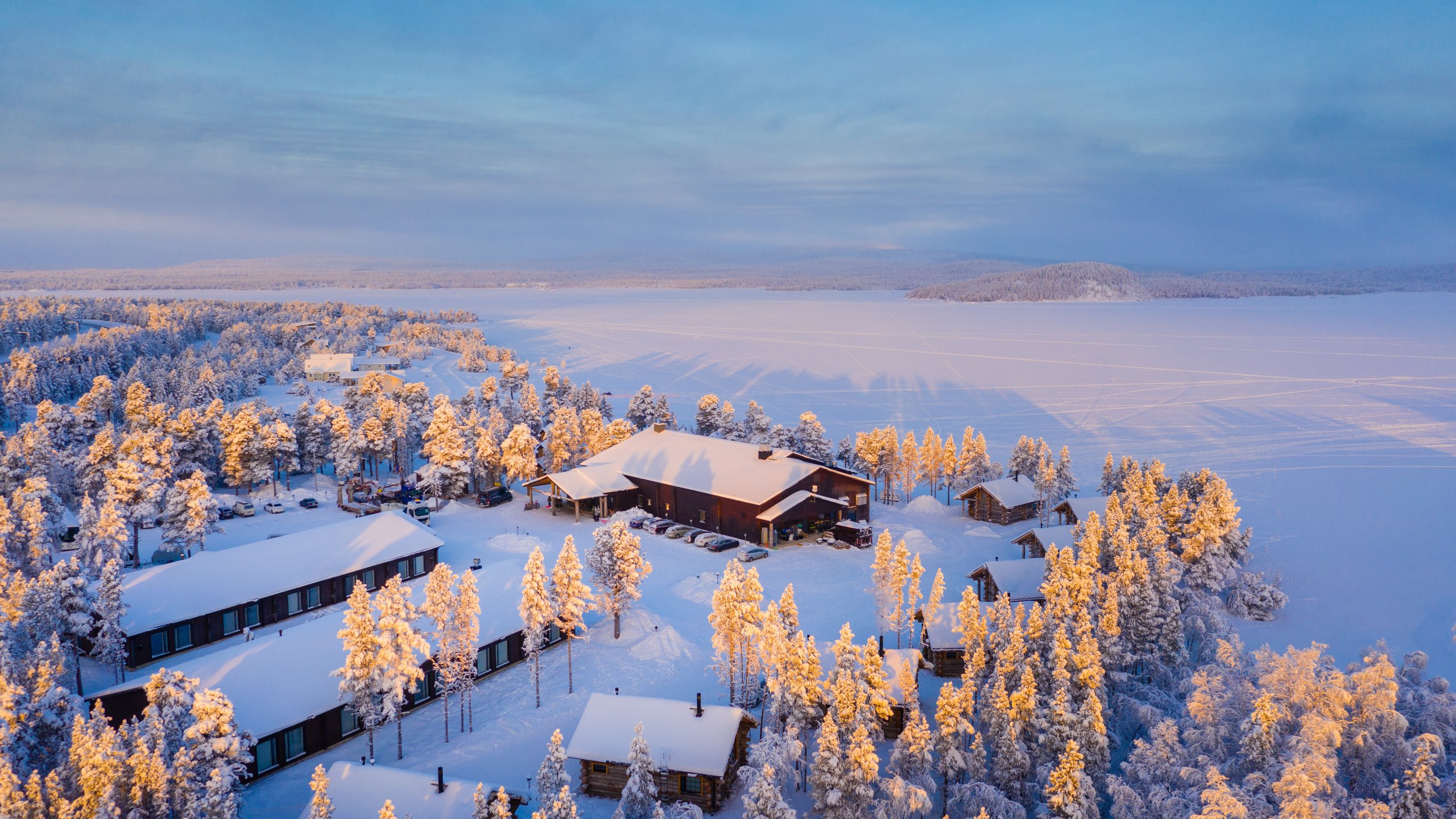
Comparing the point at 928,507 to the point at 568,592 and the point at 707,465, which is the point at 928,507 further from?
the point at 568,592

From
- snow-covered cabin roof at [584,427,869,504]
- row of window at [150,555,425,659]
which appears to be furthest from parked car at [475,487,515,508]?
row of window at [150,555,425,659]

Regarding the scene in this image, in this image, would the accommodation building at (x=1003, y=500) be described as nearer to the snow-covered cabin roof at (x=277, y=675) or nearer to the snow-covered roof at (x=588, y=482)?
the snow-covered roof at (x=588, y=482)

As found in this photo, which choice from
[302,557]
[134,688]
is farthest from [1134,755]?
[302,557]

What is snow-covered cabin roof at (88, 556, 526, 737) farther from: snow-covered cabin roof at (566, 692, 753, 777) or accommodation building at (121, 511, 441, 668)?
snow-covered cabin roof at (566, 692, 753, 777)

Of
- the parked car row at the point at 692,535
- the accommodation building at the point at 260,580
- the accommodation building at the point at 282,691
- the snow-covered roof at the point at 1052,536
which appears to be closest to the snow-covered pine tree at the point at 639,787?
the accommodation building at the point at 282,691

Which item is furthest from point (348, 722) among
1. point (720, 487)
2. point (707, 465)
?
point (707, 465)

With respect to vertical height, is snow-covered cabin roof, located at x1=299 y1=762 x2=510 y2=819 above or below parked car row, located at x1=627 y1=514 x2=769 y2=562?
above

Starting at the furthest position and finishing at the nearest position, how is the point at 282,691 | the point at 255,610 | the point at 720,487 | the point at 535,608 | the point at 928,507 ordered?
the point at 928,507
the point at 720,487
the point at 255,610
the point at 535,608
the point at 282,691

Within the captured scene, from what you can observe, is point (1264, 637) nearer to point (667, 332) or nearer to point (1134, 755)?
point (1134, 755)
